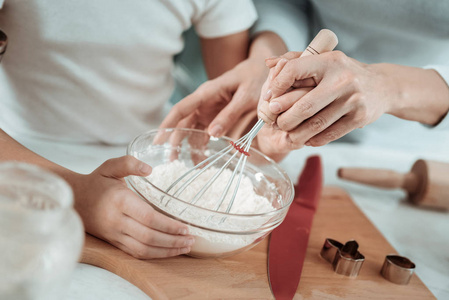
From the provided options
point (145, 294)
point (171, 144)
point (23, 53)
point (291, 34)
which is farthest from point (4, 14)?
point (291, 34)

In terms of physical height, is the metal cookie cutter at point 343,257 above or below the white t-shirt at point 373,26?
below

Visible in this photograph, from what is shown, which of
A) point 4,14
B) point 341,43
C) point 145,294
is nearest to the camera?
point 145,294

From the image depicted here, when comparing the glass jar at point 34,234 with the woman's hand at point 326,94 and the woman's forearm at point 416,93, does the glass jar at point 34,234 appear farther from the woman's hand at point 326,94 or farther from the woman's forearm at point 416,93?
the woman's forearm at point 416,93

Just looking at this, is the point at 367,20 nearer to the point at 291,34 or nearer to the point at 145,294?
the point at 291,34

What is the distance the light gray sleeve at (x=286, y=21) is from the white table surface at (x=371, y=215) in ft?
0.87

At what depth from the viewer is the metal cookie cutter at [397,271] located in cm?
63

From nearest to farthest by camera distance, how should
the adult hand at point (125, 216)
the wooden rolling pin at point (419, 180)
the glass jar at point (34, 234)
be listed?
the glass jar at point (34, 234), the adult hand at point (125, 216), the wooden rolling pin at point (419, 180)

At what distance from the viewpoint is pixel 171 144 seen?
68 cm

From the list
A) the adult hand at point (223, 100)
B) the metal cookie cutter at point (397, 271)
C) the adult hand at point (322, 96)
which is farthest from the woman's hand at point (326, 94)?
the metal cookie cutter at point (397, 271)

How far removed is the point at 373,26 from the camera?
39.8 inches

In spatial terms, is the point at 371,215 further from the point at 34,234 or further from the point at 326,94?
the point at 34,234

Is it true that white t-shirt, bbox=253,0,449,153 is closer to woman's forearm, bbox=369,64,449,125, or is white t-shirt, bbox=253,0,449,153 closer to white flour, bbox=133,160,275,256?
woman's forearm, bbox=369,64,449,125

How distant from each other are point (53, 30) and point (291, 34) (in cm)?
51

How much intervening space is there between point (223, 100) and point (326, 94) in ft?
0.89
